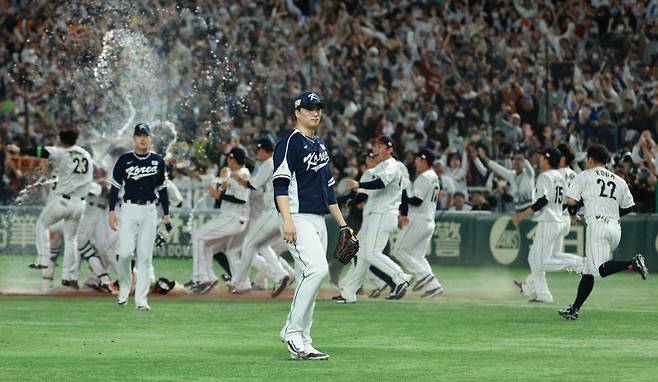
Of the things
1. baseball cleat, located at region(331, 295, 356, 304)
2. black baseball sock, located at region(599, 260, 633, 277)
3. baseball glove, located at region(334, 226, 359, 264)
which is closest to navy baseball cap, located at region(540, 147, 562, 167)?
black baseball sock, located at region(599, 260, 633, 277)

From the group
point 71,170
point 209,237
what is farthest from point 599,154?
point 71,170

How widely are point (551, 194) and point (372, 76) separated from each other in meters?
13.5

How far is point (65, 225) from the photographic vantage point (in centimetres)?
1958

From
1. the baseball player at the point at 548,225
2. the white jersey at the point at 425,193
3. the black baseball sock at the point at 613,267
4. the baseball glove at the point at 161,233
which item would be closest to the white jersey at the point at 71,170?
the baseball glove at the point at 161,233

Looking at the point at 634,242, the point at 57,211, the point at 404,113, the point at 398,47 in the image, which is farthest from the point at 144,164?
the point at 398,47

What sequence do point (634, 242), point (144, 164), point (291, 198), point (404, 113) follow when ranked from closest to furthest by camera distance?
1. point (291, 198)
2. point (144, 164)
3. point (634, 242)
4. point (404, 113)

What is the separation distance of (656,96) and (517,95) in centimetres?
298

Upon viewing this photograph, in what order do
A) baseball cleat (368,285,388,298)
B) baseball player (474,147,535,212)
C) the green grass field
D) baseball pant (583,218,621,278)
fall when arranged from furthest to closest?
baseball player (474,147,535,212) → baseball cleat (368,285,388,298) → baseball pant (583,218,621,278) → the green grass field

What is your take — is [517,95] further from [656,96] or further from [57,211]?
[57,211]

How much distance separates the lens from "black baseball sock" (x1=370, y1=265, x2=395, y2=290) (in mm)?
19031

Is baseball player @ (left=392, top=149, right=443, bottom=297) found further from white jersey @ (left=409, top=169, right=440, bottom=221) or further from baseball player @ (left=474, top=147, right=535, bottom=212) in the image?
baseball player @ (left=474, top=147, right=535, bottom=212)

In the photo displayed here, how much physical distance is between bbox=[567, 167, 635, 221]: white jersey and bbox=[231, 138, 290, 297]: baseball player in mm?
4693

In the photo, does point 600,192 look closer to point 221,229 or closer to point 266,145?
point 266,145

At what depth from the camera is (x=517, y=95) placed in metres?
27.8
